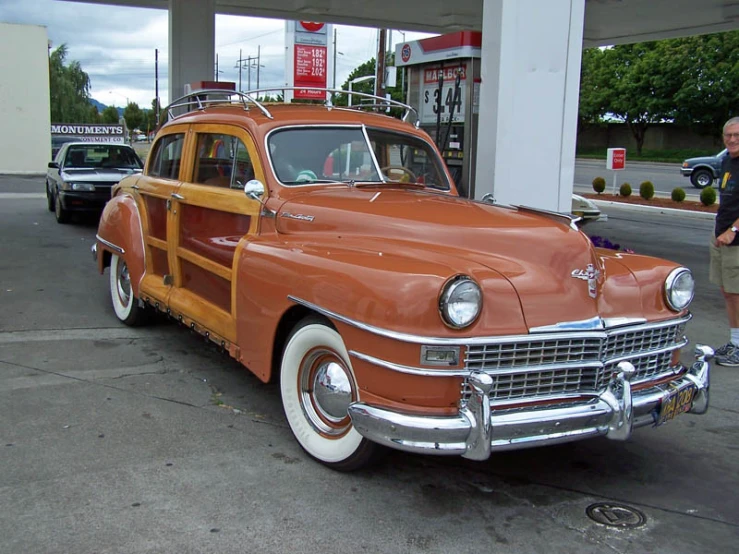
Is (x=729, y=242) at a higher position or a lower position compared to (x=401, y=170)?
lower

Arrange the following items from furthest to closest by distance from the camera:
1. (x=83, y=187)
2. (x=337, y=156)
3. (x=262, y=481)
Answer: (x=83, y=187) → (x=337, y=156) → (x=262, y=481)

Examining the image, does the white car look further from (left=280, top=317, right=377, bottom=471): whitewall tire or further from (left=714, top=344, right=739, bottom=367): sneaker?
(left=714, top=344, right=739, bottom=367): sneaker

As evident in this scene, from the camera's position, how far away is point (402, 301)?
10.5 ft

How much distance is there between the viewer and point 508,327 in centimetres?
328

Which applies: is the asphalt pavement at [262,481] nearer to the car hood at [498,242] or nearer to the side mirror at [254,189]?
the car hood at [498,242]

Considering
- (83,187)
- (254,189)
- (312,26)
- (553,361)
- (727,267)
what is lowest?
(553,361)

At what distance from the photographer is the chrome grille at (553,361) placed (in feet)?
10.7

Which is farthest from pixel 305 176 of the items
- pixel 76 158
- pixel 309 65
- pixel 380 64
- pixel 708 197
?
pixel 380 64

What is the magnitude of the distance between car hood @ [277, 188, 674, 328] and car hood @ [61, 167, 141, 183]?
32.4 ft

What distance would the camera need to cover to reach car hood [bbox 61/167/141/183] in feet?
43.1

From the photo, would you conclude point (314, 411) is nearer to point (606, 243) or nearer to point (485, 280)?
point (485, 280)

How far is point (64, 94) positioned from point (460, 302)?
158ft

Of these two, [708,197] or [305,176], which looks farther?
[708,197]

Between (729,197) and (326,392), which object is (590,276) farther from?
(729,197)
